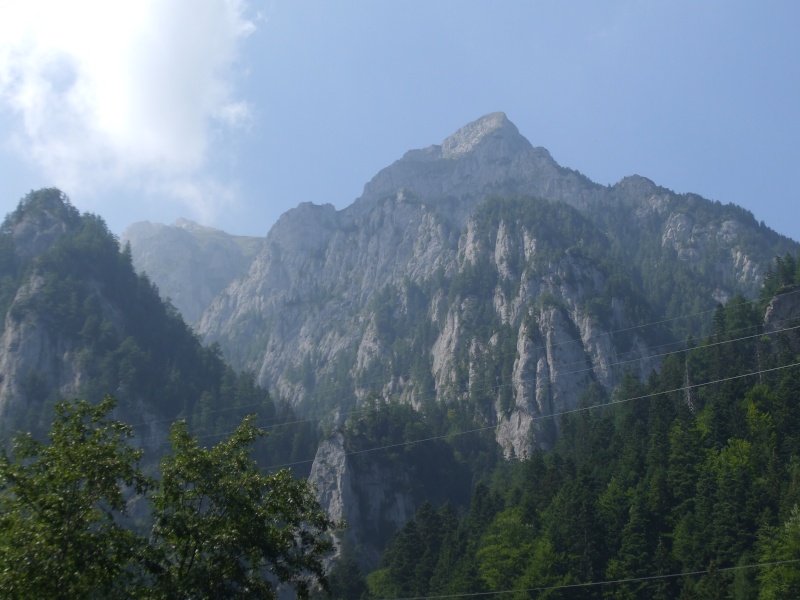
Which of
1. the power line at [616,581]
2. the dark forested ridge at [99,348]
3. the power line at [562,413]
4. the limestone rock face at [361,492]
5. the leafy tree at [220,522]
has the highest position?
the dark forested ridge at [99,348]

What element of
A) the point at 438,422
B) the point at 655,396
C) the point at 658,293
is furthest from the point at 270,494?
the point at 658,293

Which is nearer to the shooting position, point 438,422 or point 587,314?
point 438,422

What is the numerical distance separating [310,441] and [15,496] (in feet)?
418

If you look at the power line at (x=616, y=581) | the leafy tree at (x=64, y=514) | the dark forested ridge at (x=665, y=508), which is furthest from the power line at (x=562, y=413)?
the leafy tree at (x=64, y=514)

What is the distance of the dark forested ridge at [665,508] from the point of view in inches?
2660

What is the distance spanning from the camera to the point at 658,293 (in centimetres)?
19988

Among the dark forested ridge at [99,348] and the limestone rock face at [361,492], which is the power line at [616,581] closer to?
the limestone rock face at [361,492]

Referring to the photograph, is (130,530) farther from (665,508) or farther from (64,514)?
(665,508)

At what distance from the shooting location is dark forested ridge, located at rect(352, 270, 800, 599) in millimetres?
67562

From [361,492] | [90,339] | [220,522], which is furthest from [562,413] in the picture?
[220,522]

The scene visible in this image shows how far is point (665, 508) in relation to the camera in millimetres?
77188

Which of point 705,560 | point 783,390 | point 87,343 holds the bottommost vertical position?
point 705,560

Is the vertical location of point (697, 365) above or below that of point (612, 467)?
above

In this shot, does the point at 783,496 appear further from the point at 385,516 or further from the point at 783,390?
the point at 385,516
